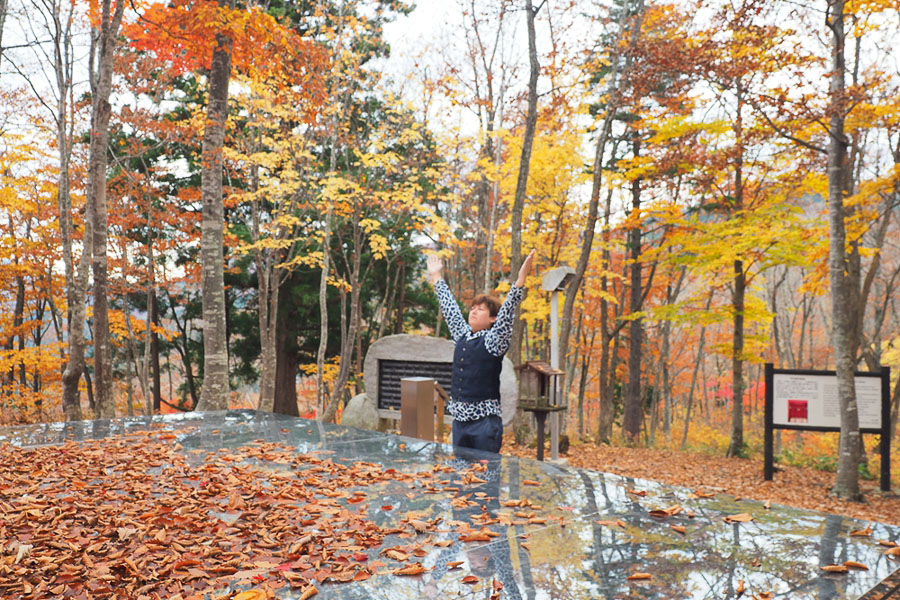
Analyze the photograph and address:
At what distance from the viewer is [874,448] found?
13.7m

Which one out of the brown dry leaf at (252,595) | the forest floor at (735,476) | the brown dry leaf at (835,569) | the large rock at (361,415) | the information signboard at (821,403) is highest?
the brown dry leaf at (252,595)

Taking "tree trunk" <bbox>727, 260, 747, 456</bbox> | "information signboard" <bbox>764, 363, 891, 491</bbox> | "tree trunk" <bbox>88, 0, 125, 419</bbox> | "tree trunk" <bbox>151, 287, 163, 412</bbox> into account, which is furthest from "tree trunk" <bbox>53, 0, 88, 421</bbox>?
"tree trunk" <bbox>727, 260, 747, 456</bbox>

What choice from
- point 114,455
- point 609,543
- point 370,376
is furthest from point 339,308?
point 609,543

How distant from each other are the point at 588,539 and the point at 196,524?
155 cm

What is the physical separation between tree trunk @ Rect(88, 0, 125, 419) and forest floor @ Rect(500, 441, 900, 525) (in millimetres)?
5622

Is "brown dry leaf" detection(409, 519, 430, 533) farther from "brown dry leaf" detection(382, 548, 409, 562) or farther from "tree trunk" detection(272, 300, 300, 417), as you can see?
"tree trunk" detection(272, 300, 300, 417)

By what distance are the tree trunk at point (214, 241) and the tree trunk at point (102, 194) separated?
1168mm

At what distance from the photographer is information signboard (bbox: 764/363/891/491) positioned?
285 inches

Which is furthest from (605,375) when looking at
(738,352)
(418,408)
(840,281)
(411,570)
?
(411,570)

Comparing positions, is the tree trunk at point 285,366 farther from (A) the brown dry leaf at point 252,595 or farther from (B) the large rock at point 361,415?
(A) the brown dry leaf at point 252,595

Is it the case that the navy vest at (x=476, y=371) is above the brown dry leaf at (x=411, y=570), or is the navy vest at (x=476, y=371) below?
above

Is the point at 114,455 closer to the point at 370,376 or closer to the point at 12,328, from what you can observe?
the point at 370,376

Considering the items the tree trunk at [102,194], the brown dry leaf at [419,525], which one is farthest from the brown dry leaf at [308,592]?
the tree trunk at [102,194]

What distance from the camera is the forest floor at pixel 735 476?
6547 mm
